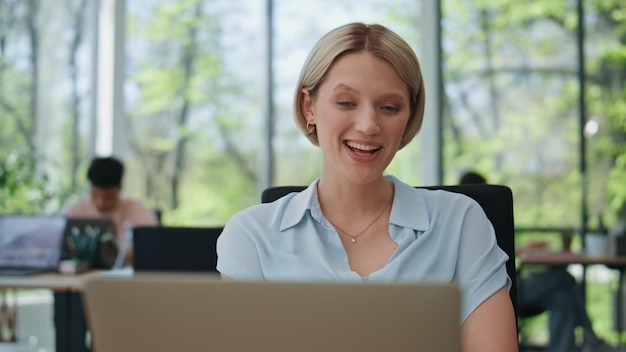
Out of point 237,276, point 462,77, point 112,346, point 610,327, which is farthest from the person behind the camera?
point 462,77

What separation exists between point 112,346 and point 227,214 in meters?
5.79

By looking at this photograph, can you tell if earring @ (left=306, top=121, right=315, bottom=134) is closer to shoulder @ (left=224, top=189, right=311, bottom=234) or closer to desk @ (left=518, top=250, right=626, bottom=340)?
shoulder @ (left=224, top=189, right=311, bottom=234)

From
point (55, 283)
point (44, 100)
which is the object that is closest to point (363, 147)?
point (55, 283)

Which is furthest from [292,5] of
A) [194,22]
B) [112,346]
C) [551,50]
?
[112,346]

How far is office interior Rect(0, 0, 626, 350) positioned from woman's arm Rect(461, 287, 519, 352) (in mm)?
4681

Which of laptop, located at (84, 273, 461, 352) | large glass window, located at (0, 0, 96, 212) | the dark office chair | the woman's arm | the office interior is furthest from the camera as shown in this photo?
the office interior

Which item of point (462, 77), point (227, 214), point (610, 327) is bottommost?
point (610, 327)

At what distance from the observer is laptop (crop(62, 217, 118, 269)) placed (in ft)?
12.7

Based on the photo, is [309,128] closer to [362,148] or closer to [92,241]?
[362,148]

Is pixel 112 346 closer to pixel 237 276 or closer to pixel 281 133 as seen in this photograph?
pixel 237 276

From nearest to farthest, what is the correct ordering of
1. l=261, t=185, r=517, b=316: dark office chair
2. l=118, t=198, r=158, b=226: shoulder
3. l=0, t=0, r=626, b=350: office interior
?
l=261, t=185, r=517, b=316: dark office chair < l=118, t=198, r=158, b=226: shoulder < l=0, t=0, r=626, b=350: office interior

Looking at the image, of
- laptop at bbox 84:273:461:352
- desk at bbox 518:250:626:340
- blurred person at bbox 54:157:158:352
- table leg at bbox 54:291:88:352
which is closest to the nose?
laptop at bbox 84:273:461:352

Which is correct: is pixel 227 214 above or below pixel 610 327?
above

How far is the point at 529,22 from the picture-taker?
6137 millimetres
